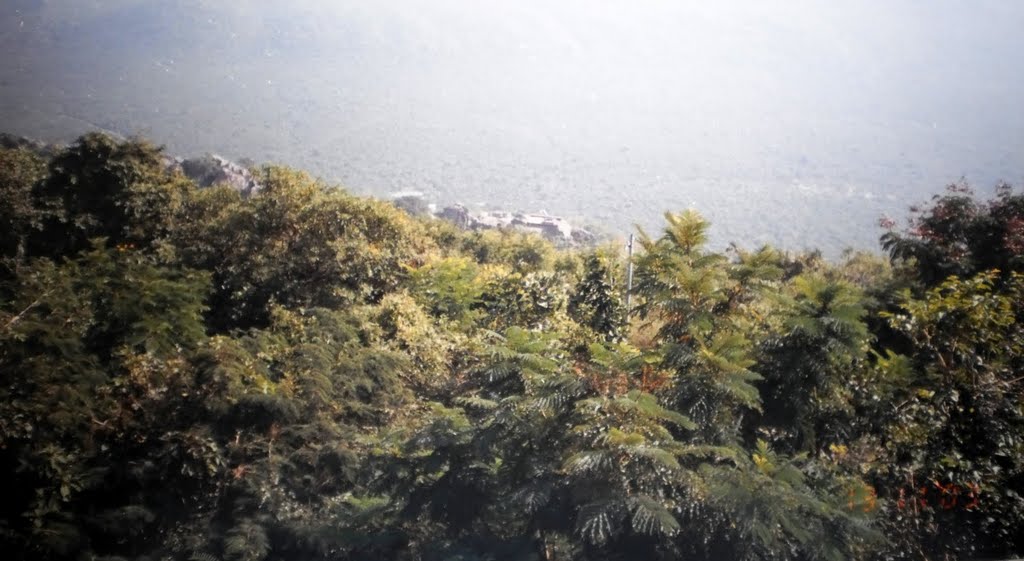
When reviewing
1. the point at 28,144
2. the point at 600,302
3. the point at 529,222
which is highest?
the point at 600,302

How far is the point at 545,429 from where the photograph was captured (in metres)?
4.58

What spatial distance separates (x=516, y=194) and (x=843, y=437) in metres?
27.6

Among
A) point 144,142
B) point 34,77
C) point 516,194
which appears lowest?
point 516,194

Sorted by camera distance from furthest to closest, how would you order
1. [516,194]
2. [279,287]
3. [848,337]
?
[516,194] < [279,287] < [848,337]

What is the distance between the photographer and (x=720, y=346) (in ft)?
14.6

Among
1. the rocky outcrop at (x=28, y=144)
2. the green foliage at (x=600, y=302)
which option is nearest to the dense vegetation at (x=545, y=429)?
the green foliage at (x=600, y=302)

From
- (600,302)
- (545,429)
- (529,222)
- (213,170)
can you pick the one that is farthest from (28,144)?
(529,222)

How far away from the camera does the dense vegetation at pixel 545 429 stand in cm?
412

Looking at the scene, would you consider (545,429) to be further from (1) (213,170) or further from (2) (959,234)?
(1) (213,170)

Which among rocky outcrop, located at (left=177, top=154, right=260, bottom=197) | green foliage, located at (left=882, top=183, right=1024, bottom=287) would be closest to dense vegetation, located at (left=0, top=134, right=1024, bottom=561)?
green foliage, located at (left=882, top=183, right=1024, bottom=287)

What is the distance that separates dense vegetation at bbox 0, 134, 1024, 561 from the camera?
162 inches

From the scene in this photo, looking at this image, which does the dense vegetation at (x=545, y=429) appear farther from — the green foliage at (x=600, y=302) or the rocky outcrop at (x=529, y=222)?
the rocky outcrop at (x=529, y=222)

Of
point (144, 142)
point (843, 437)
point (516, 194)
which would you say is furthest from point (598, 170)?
point (843, 437)

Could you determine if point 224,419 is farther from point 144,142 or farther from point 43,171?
point 43,171
